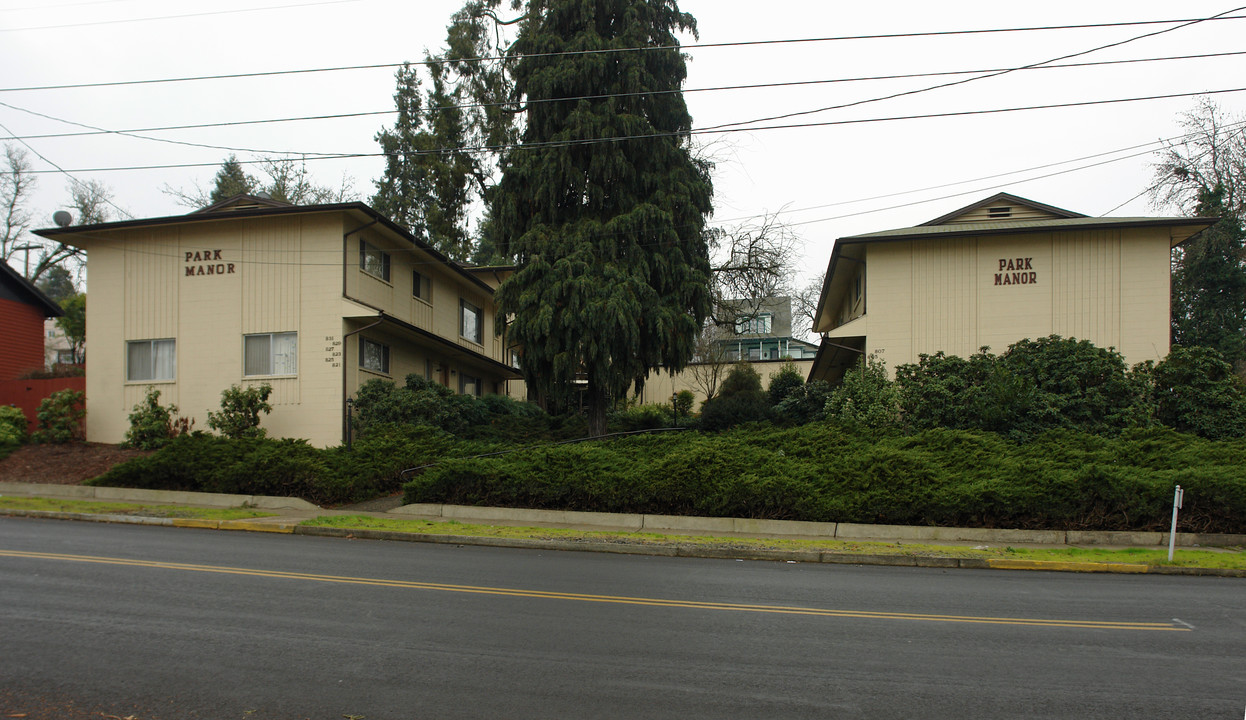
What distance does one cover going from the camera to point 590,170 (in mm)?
22734

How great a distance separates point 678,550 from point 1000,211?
18.2 metres

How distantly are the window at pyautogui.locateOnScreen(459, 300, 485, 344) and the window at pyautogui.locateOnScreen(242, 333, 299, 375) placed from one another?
33.5 ft

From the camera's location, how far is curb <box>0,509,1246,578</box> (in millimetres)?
12148

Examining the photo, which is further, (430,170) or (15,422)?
(430,170)

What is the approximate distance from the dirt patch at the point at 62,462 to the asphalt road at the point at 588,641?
9562 millimetres

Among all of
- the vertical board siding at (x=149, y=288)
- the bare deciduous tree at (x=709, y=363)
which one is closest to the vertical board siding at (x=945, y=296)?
the vertical board siding at (x=149, y=288)

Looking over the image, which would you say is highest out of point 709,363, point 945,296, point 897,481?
point 945,296

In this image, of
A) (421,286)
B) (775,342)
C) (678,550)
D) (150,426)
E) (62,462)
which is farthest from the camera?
(775,342)

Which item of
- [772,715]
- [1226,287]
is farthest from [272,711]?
[1226,287]

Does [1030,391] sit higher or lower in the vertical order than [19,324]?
lower

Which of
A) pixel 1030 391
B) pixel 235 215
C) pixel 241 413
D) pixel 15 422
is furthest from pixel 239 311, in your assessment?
pixel 1030 391

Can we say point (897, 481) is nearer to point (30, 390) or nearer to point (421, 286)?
point (421, 286)

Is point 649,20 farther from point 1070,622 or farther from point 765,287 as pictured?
point 1070,622

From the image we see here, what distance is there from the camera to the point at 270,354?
75.6ft
